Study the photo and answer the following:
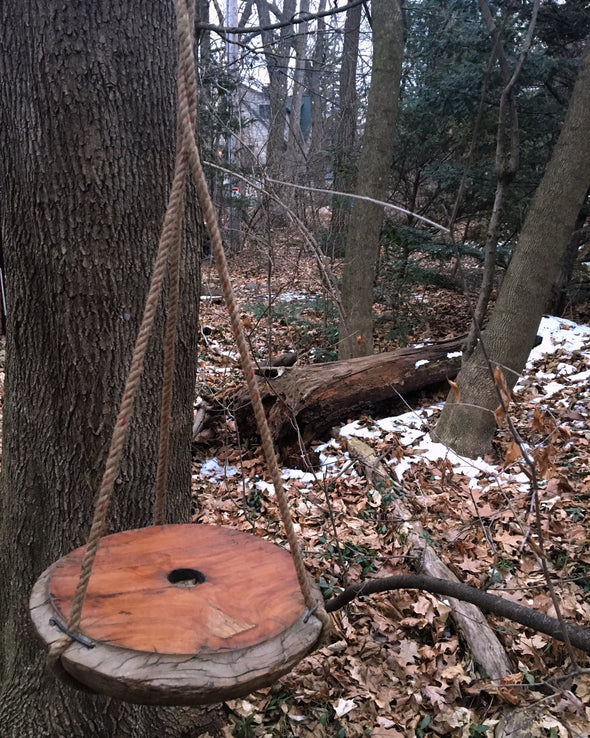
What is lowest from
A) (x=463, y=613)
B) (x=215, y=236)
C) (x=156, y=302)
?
(x=463, y=613)

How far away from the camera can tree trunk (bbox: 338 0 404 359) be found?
6.08m

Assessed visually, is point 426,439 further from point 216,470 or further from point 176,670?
point 176,670

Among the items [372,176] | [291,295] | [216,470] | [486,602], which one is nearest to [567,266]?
[372,176]

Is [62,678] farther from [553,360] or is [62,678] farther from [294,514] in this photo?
[553,360]

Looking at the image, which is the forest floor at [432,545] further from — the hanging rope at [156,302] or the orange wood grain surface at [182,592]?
the hanging rope at [156,302]

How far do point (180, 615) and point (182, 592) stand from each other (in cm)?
11

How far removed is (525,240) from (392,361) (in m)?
1.81

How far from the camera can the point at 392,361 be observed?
577 cm

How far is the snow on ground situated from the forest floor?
20 mm

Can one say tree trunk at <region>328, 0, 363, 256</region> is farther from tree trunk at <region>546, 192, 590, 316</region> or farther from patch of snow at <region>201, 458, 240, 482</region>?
patch of snow at <region>201, 458, 240, 482</region>

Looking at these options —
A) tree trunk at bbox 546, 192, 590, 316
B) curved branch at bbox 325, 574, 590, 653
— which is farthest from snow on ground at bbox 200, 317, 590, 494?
tree trunk at bbox 546, 192, 590, 316

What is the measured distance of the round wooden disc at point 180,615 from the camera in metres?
1.24

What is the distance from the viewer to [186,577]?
1.70 meters

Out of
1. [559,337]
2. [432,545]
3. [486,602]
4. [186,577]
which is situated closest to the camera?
[186,577]
